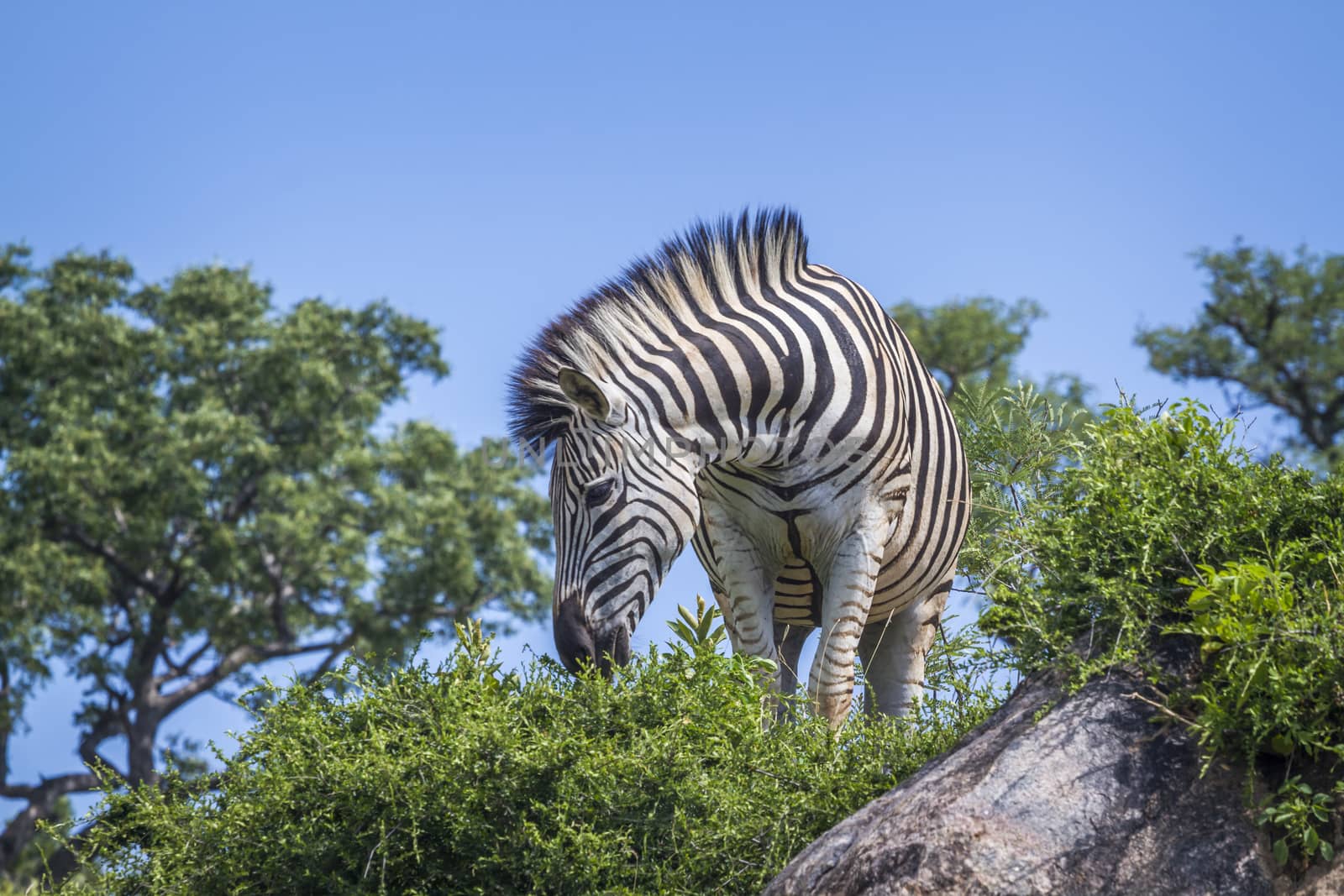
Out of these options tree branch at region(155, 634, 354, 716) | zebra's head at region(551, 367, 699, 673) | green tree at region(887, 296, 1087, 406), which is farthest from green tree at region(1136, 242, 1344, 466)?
zebra's head at region(551, 367, 699, 673)

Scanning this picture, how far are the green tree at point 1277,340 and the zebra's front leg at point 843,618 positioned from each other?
2935 cm

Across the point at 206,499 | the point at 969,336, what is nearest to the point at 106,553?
the point at 206,499

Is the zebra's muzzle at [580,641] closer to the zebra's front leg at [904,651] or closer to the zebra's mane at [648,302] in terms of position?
the zebra's mane at [648,302]

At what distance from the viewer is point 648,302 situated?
593 centimetres

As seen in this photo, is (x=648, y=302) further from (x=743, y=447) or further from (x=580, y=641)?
(x=580, y=641)

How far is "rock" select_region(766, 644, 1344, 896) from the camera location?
3602 mm

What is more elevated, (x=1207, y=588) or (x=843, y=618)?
(x=843, y=618)

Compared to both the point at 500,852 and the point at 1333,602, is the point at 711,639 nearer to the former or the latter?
the point at 500,852

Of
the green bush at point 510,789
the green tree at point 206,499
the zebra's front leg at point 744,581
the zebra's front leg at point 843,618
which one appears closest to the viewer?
the green bush at point 510,789

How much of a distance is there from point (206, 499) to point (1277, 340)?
952 inches

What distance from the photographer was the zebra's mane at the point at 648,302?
18.8ft

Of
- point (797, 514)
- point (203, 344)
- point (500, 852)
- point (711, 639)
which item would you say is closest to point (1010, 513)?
point (797, 514)

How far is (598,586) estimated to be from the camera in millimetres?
5402

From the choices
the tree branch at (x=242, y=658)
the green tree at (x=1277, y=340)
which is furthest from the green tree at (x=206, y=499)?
the green tree at (x=1277, y=340)
